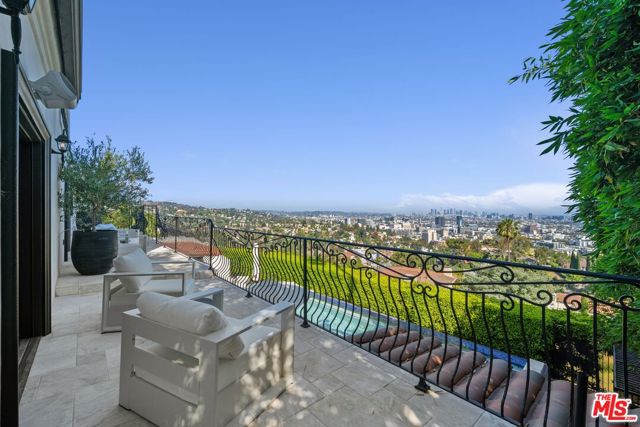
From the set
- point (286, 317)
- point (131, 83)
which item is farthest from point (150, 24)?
point (286, 317)

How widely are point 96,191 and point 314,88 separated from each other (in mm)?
16647

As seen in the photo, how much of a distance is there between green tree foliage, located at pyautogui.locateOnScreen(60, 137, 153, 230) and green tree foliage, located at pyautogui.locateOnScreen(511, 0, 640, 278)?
632cm

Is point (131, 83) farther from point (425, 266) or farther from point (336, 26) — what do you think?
point (425, 266)

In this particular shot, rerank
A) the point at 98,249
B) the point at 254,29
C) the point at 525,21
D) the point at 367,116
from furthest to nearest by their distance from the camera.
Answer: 1. the point at 367,116
2. the point at 254,29
3. the point at 525,21
4. the point at 98,249

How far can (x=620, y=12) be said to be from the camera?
6.80 feet

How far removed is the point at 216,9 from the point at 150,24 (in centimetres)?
193

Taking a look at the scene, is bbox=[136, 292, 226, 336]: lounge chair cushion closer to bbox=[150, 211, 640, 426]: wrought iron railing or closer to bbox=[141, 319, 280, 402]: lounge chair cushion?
bbox=[141, 319, 280, 402]: lounge chair cushion

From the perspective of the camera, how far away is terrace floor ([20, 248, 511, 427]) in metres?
1.81

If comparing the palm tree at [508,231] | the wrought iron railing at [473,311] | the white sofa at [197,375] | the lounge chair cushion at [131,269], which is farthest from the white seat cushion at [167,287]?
the palm tree at [508,231]

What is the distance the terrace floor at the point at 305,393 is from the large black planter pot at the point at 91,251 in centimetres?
220

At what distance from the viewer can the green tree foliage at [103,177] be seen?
4816 mm

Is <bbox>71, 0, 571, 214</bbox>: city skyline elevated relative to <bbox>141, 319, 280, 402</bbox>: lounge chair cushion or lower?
elevated

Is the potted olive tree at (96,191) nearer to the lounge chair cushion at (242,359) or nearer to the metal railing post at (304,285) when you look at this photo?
the metal railing post at (304,285)

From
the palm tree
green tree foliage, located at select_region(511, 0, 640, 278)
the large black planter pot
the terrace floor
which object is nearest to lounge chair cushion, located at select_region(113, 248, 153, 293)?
the terrace floor
